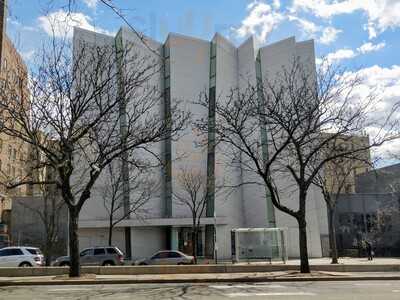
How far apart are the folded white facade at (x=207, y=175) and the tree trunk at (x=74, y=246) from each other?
32.7 metres

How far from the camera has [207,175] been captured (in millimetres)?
57938

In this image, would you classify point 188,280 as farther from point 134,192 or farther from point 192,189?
point 134,192

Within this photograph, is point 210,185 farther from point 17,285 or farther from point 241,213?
point 17,285

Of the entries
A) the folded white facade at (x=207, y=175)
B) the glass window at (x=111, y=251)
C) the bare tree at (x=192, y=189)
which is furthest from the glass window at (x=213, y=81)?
the glass window at (x=111, y=251)

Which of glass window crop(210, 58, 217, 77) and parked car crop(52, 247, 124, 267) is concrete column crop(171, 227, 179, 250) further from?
parked car crop(52, 247, 124, 267)

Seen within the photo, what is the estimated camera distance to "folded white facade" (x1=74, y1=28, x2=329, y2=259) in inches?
2280

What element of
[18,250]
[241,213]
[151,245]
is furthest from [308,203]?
[18,250]

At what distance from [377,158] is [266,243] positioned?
946 cm

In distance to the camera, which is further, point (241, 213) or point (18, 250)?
point (241, 213)

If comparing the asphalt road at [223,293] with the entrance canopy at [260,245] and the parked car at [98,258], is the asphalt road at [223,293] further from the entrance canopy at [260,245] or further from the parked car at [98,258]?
the entrance canopy at [260,245]

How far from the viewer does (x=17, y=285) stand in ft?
61.1

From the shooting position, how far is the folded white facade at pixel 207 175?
57.9m

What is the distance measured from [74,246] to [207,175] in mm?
37225

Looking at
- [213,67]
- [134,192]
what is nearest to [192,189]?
[134,192]
